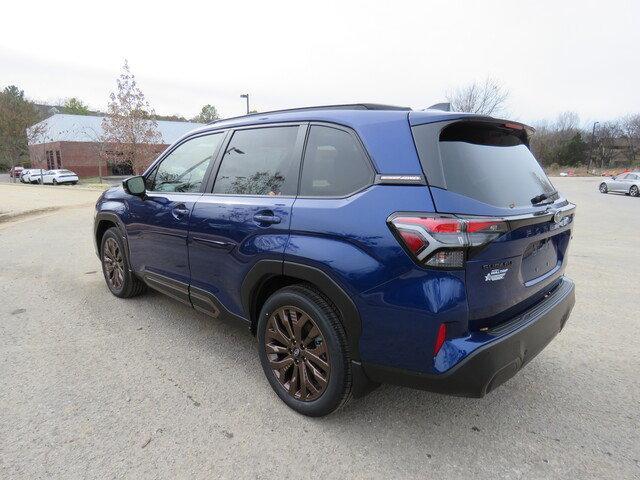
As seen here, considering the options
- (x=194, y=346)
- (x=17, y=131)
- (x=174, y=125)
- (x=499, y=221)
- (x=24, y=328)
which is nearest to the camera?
(x=499, y=221)

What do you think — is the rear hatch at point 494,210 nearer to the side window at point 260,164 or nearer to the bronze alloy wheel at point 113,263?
the side window at point 260,164

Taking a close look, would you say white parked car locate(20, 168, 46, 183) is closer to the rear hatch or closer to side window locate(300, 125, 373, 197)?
side window locate(300, 125, 373, 197)

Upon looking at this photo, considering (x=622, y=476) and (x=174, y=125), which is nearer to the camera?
(x=622, y=476)

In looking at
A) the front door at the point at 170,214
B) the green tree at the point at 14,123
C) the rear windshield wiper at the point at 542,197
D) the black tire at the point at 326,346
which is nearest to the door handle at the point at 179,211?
the front door at the point at 170,214

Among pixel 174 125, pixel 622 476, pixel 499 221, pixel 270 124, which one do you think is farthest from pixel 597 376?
pixel 174 125

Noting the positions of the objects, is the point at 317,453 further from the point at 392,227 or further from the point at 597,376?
the point at 597,376

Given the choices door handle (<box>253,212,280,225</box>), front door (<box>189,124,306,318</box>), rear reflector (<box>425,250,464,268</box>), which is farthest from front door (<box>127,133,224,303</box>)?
rear reflector (<box>425,250,464,268</box>)

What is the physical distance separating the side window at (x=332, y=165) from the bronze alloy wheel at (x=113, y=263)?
9.40ft

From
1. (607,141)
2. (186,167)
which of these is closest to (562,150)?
(607,141)

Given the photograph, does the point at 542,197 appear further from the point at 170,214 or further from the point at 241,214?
the point at 170,214

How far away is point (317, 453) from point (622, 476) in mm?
1577

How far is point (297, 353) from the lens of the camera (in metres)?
2.69

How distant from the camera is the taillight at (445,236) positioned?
202 centimetres

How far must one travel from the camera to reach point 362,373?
2.39 metres
